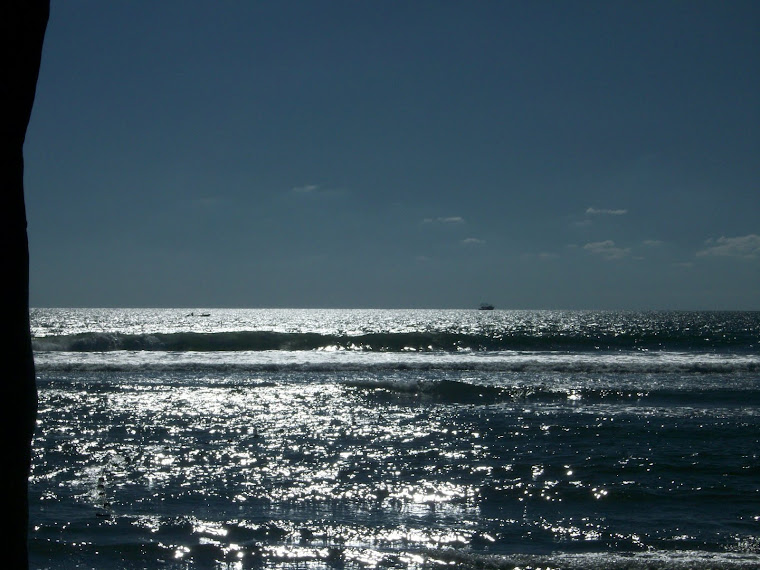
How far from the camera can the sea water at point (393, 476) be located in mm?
7113

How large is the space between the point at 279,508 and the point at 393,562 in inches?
96.9

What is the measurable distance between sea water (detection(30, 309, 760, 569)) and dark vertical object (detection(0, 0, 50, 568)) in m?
5.04

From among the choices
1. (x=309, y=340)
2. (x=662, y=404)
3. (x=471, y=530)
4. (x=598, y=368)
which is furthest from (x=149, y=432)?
(x=309, y=340)

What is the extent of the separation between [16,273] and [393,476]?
892 cm

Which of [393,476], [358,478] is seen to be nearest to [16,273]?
[358,478]

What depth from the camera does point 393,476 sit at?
1032 cm

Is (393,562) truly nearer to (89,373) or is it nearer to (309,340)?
(89,373)

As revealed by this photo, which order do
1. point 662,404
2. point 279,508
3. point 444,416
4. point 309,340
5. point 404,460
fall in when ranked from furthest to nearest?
point 309,340 → point 662,404 → point 444,416 → point 404,460 → point 279,508

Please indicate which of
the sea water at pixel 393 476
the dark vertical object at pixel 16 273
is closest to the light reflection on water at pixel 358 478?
the sea water at pixel 393 476

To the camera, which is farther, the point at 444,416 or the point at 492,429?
the point at 444,416

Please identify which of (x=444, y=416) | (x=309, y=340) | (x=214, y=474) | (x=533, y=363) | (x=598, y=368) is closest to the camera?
(x=214, y=474)

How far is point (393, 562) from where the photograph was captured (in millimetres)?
6660

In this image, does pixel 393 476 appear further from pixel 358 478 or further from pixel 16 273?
Result: pixel 16 273

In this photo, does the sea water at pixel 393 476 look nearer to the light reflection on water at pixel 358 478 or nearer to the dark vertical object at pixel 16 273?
the light reflection on water at pixel 358 478
